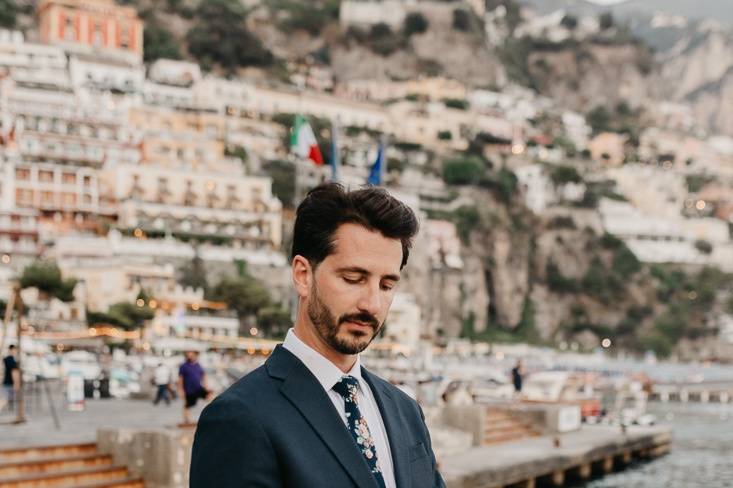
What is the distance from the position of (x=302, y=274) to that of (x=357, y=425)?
1.53ft

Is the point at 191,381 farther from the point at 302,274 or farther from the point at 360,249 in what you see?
the point at 360,249

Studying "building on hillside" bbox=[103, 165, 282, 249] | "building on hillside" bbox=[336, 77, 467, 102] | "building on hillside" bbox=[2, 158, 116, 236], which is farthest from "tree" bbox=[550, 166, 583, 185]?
"building on hillside" bbox=[2, 158, 116, 236]

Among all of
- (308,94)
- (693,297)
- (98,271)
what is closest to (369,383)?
(98,271)

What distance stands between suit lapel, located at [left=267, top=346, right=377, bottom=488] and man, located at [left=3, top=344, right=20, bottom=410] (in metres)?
15.2

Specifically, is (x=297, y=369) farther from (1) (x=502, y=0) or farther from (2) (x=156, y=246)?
(1) (x=502, y=0)

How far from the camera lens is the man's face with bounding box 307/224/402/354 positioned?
122 inches

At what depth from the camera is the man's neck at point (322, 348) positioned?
313 centimetres

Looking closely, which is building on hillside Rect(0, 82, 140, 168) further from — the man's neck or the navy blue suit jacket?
the navy blue suit jacket

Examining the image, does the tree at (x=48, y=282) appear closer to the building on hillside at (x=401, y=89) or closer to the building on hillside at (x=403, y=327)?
the building on hillside at (x=403, y=327)

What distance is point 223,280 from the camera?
205 ft

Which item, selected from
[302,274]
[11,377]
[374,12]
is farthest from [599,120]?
[302,274]

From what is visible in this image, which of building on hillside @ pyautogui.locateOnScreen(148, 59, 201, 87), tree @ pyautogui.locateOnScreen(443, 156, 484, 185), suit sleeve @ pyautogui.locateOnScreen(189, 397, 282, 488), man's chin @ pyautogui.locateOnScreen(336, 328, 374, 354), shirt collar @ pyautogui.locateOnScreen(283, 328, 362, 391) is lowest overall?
suit sleeve @ pyautogui.locateOnScreen(189, 397, 282, 488)

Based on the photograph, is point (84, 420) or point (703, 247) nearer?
point (84, 420)

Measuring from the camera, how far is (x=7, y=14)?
9750cm
